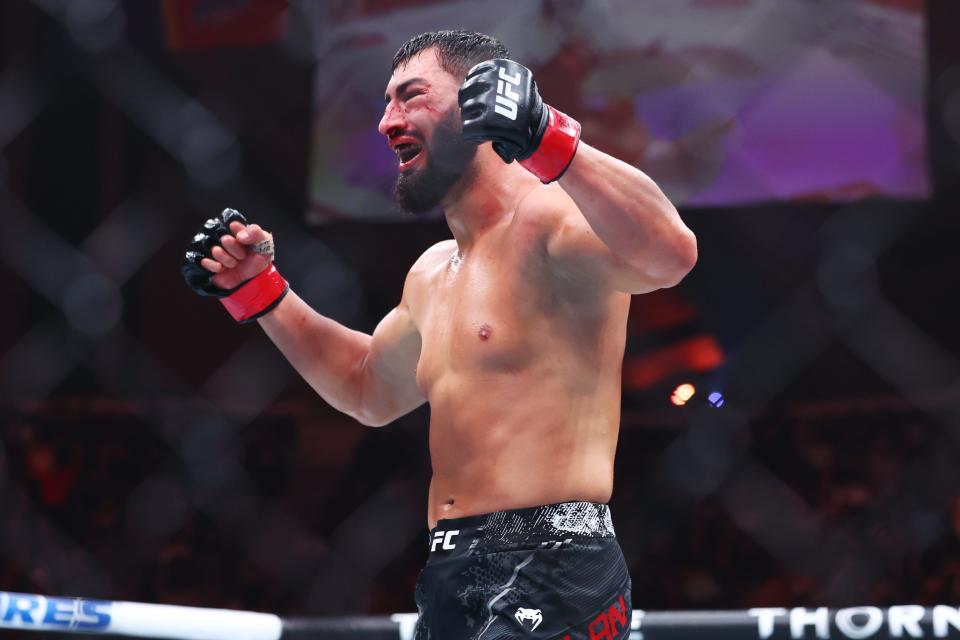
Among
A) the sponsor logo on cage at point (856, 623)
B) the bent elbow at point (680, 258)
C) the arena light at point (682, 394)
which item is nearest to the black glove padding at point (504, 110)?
the bent elbow at point (680, 258)

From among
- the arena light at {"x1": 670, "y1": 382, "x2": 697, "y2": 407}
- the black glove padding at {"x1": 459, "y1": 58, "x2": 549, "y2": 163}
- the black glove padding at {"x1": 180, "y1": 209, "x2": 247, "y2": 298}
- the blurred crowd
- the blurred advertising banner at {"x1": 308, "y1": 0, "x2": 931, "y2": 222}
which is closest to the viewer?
the black glove padding at {"x1": 459, "y1": 58, "x2": 549, "y2": 163}

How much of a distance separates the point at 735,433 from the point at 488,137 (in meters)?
1.78

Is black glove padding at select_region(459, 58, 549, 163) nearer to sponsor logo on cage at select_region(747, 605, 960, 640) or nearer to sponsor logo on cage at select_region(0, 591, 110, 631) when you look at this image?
sponsor logo on cage at select_region(747, 605, 960, 640)

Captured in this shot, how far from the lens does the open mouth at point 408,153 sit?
4.39ft

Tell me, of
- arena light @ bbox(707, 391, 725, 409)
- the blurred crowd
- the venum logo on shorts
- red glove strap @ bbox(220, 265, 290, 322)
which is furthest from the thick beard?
arena light @ bbox(707, 391, 725, 409)

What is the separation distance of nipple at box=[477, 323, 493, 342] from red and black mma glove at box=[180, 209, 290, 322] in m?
0.38

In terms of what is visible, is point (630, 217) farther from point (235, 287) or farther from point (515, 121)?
point (235, 287)

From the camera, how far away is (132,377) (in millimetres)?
2828

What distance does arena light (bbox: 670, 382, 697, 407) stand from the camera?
274cm

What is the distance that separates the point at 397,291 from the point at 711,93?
0.91m

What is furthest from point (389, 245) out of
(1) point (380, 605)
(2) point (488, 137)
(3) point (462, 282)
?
(2) point (488, 137)

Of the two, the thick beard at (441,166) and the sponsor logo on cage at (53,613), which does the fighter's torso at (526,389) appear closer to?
the thick beard at (441,166)

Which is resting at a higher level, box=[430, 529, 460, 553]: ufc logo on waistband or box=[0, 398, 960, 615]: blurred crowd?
box=[430, 529, 460, 553]: ufc logo on waistband

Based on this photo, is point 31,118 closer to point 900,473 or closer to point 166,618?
point 166,618
